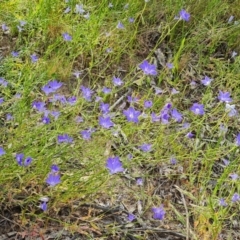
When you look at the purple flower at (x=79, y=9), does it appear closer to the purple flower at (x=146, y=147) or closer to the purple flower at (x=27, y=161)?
the purple flower at (x=146, y=147)

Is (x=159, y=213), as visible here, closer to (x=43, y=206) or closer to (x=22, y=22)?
(x=43, y=206)

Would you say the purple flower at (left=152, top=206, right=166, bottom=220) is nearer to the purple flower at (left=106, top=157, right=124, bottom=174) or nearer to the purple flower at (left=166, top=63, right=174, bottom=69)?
the purple flower at (left=106, top=157, right=124, bottom=174)

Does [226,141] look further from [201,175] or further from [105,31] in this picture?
[105,31]

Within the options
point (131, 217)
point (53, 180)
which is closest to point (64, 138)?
point (53, 180)

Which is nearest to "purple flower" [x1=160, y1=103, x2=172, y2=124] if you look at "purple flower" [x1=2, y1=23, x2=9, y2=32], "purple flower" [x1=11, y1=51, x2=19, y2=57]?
"purple flower" [x1=11, y1=51, x2=19, y2=57]

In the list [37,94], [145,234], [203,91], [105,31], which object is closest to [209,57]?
[203,91]

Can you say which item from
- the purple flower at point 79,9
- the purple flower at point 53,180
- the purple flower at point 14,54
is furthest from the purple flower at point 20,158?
the purple flower at point 79,9

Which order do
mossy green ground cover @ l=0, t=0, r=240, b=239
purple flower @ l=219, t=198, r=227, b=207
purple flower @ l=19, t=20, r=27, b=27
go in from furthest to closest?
purple flower @ l=19, t=20, r=27, b=27, purple flower @ l=219, t=198, r=227, b=207, mossy green ground cover @ l=0, t=0, r=240, b=239

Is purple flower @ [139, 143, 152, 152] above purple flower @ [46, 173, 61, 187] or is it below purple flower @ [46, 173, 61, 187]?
below
